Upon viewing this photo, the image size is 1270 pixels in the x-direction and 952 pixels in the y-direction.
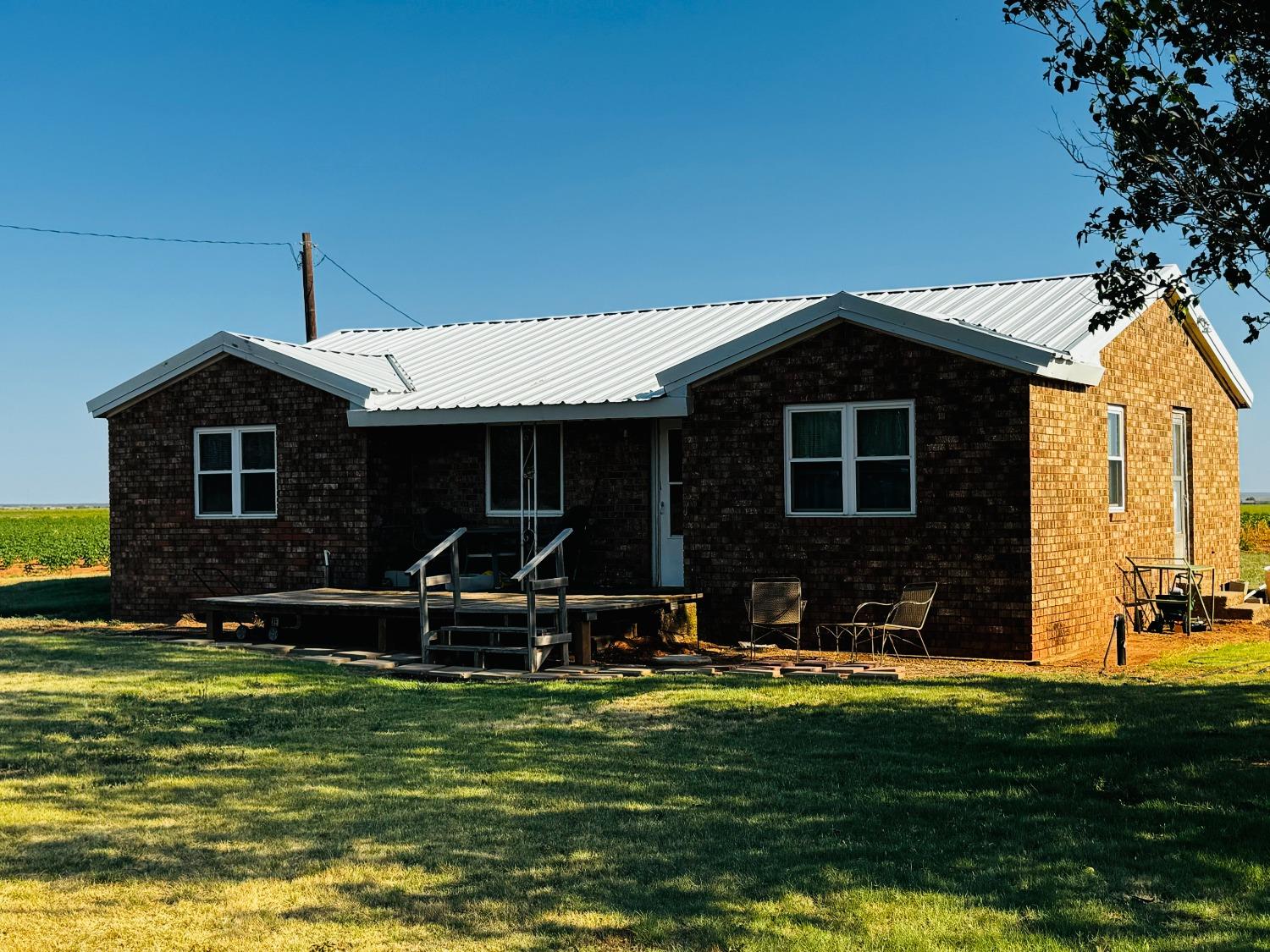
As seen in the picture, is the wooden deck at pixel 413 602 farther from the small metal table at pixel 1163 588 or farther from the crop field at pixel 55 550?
the crop field at pixel 55 550

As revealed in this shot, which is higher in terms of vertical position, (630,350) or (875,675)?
(630,350)

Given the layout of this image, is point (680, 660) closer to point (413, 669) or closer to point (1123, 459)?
point (413, 669)

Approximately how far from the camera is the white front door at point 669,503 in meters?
17.3

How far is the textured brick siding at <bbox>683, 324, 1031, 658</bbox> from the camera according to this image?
13.8m

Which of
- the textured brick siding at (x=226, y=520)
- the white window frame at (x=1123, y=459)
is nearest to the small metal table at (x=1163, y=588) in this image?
the white window frame at (x=1123, y=459)

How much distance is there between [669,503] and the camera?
17.3 metres

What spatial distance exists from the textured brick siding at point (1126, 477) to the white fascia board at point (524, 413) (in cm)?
435

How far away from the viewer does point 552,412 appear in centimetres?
1684

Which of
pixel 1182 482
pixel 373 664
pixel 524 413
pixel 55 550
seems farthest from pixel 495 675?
pixel 55 550

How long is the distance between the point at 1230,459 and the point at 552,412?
1113 cm

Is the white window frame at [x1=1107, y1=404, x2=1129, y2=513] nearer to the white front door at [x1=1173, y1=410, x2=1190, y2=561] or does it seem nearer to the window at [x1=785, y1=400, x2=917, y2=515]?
the white front door at [x1=1173, y1=410, x2=1190, y2=561]

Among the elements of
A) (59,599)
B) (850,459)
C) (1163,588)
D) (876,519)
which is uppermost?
(850,459)

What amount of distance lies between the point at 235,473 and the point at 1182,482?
13.7 meters

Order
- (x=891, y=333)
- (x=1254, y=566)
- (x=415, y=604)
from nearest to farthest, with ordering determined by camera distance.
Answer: (x=891, y=333)
(x=415, y=604)
(x=1254, y=566)
